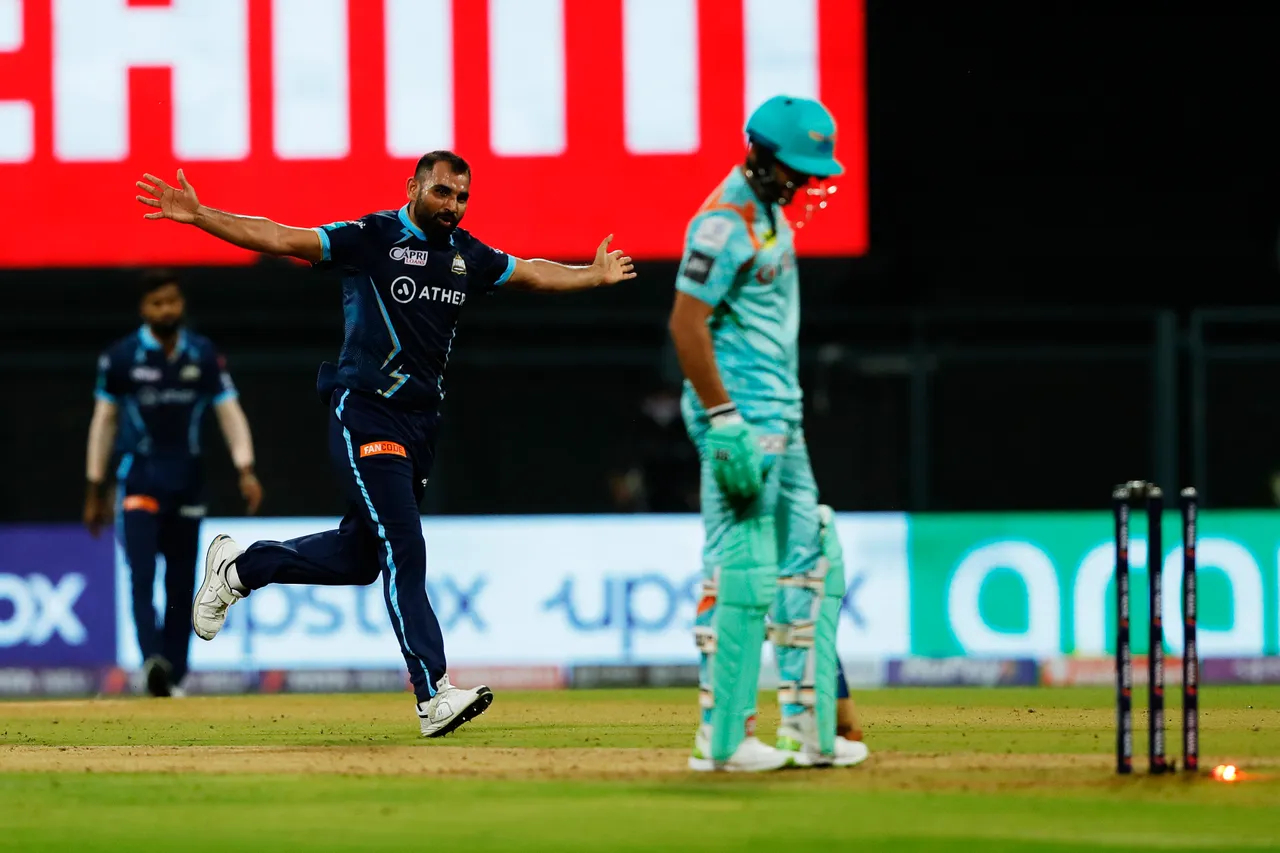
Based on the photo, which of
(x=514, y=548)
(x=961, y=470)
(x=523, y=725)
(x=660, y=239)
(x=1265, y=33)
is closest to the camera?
(x=523, y=725)

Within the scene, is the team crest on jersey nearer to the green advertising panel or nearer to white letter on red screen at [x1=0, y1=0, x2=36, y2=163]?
the green advertising panel

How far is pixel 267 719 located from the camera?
1059 centimetres

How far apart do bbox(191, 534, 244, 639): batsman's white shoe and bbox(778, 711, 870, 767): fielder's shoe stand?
2924mm

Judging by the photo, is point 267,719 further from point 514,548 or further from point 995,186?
point 995,186

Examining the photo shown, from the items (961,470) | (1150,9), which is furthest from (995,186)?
(961,470)

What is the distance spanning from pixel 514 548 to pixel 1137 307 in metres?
12.7

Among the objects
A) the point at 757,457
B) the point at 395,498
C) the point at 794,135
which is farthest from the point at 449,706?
the point at 794,135

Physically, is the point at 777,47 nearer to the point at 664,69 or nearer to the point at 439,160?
the point at 664,69

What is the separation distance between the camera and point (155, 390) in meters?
12.6

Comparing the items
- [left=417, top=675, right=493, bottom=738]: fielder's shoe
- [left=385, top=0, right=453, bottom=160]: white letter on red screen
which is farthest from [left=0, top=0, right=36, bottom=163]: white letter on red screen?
[left=417, top=675, right=493, bottom=738]: fielder's shoe

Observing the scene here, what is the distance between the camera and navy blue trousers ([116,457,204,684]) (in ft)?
41.3

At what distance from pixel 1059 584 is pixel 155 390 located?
5456 mm

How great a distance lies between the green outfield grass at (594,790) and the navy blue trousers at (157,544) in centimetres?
234

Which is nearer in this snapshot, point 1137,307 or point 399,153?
point 399,153
